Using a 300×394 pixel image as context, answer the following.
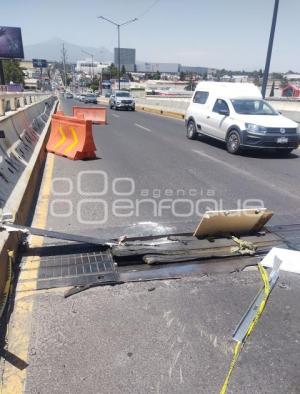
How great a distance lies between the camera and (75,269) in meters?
4.11

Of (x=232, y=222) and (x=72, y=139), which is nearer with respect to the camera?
(x=232, y=222)

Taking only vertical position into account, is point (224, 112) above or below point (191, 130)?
above

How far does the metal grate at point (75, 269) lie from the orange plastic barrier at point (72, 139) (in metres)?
6.36

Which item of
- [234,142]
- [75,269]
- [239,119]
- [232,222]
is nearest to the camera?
[75,269]

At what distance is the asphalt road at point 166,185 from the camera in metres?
5.98

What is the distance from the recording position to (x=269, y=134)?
1104cm

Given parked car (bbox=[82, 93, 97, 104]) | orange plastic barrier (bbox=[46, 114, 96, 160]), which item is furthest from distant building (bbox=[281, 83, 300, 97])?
orange plastic barrier (bbox=[46, 114, 96, 160])

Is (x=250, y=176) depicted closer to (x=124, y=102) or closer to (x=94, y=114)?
(x=94, y=114)

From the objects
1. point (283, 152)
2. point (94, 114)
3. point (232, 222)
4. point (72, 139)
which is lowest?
point (94, 114)

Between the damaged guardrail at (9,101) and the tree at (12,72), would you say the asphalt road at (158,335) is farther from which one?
the tree at (12,72)

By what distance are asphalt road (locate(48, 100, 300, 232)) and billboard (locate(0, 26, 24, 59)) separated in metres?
61.6

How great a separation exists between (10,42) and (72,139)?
6406 centimetres

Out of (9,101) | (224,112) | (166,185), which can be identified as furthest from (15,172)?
(9,101)

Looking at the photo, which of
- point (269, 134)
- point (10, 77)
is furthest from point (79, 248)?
point (10, 77)
